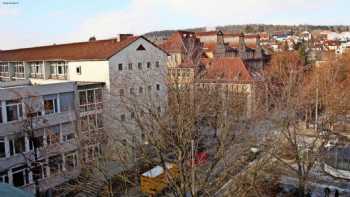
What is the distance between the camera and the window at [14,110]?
19484 mm

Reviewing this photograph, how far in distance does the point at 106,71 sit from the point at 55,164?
7.76m

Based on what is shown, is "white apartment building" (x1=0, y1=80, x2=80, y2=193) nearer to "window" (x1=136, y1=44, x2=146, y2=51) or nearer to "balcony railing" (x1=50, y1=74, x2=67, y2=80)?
"balcony railing" (x1=50, y1=74, x2=67, y2=80)

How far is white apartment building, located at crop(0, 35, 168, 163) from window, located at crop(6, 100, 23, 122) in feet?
11.8

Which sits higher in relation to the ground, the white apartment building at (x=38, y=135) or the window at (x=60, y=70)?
the window at (x=60, y=70)

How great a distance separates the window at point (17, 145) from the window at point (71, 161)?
2.80m

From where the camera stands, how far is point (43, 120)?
20875mm

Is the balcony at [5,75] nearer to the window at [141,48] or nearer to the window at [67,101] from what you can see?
the window at [141,48]

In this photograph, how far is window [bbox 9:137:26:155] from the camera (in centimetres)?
1978

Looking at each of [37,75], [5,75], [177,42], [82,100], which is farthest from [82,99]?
[177,42]

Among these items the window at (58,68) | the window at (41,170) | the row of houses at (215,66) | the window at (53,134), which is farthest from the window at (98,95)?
the window at (41,170)

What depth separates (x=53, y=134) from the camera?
2130 centimetres

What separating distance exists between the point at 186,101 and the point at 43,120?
38.1 ft

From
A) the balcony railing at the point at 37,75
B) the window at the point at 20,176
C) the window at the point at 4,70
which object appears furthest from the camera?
the window at the point at 4,70

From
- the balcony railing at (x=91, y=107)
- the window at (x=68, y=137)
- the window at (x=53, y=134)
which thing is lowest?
the window at (x=68, y=137)
